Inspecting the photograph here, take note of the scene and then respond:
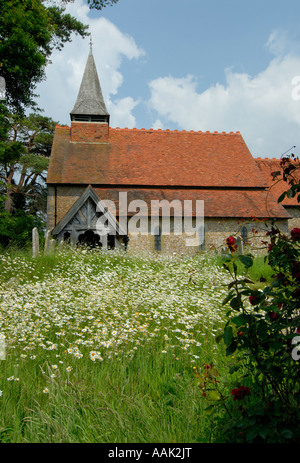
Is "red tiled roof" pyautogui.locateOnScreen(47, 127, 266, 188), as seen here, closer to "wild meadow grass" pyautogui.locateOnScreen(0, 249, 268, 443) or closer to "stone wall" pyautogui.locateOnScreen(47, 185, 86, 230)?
"stone wall" pyautogui.locateOnScreen(47, 185, 86, 230)

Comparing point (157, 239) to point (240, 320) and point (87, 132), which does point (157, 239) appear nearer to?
point (87, 132)

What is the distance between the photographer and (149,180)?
21625 millimetres

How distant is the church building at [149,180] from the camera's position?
20.0 meters

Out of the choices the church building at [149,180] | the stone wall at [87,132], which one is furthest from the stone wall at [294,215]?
the stone wall at [87,132]

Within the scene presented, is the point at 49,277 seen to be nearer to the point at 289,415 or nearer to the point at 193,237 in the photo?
the point at 289,415

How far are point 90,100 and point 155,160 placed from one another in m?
5.89

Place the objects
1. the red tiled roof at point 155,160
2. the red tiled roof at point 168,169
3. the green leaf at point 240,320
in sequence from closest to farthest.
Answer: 1. the green leaf at point 240,320
2. the red tiled roof at point 168,169
3. the red tiled roof at point 155,160

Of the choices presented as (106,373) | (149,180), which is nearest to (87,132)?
(149,180)

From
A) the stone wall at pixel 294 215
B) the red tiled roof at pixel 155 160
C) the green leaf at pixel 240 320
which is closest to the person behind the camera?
the green leaf at pixel 240 320

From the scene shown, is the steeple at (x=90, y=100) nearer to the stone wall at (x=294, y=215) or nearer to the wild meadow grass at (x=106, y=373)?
the stone wall at (x=294, y=215)

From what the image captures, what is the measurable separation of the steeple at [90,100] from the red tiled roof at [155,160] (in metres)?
1.24

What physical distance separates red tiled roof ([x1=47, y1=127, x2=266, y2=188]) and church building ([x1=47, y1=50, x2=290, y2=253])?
2.2 inches

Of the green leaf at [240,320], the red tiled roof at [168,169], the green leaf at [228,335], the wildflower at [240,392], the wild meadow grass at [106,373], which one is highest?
the red tiled roof at [168,169]

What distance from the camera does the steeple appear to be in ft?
77.5
